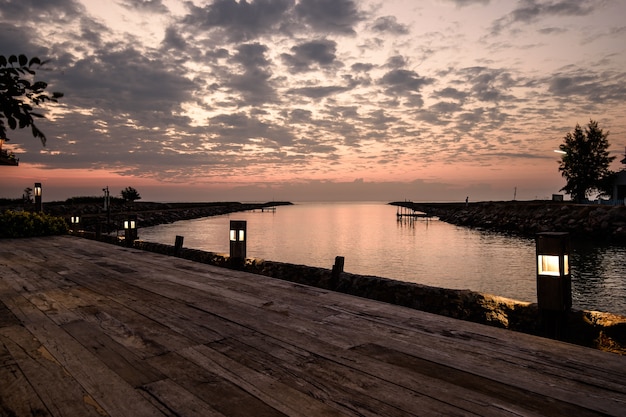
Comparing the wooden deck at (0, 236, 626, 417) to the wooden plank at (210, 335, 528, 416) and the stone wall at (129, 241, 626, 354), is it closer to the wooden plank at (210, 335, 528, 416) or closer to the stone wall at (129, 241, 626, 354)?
the wooden plank at (210, 335, 528, 416)

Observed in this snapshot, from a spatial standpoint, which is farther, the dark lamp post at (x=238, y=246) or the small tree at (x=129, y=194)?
the small tree at (x=129, y=194)

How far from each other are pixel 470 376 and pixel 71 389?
2.59m

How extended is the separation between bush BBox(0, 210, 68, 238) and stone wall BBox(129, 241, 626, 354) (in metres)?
11.5

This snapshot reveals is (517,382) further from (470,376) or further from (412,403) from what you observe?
(412,403)

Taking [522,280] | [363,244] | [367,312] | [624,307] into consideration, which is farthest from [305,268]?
[363,244]

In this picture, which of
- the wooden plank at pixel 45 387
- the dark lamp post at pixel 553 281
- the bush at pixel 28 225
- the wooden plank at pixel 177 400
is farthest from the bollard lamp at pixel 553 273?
the bush at pixel 28 225

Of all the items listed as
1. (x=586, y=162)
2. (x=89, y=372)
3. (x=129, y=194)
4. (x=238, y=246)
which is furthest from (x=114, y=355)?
(x=129, y=194)

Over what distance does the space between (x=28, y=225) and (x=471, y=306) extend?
49.1 ft

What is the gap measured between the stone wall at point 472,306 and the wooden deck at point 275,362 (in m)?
0.41

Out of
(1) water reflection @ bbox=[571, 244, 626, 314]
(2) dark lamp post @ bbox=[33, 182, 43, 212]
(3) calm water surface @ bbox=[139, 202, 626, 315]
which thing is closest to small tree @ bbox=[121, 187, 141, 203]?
(3) calm water surface @ bbox=[139, 202, 626, 315]

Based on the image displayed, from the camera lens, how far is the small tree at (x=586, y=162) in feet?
162

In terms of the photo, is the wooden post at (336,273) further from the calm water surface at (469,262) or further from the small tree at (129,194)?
the small tree at (129,194)

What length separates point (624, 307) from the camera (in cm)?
1365

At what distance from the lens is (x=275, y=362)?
2.76 metres
